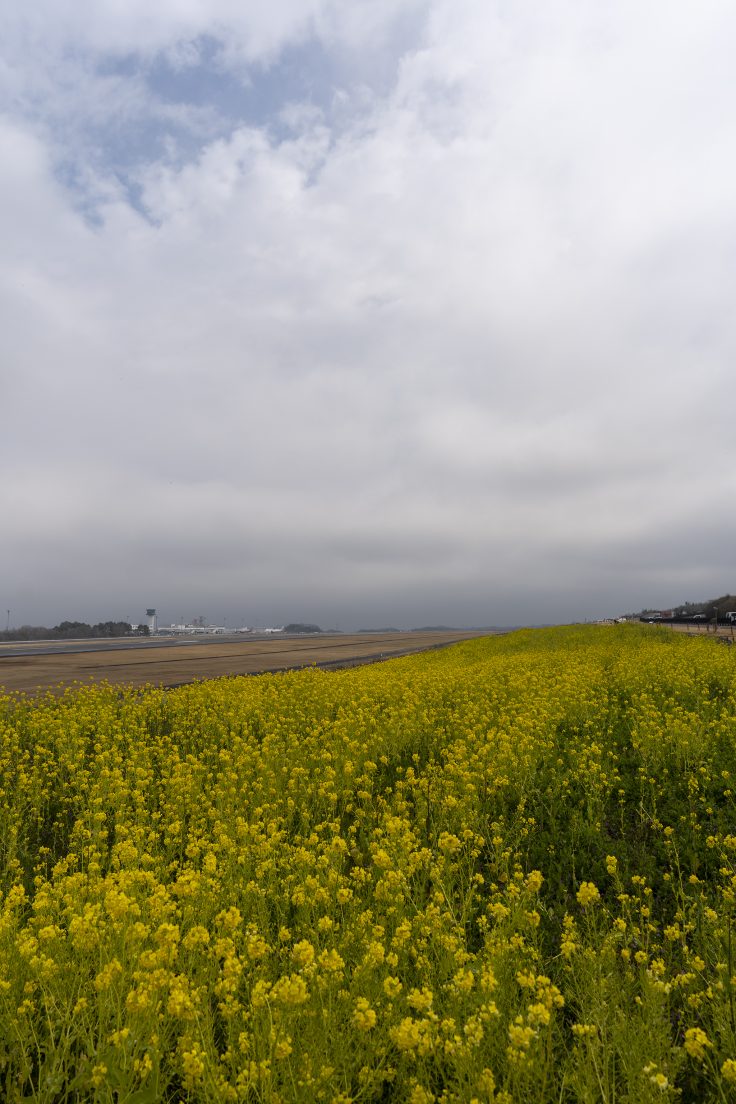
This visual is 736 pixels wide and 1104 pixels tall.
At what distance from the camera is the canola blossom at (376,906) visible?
2742 mm

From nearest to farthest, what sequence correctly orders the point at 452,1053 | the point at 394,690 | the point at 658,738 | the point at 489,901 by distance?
the point at 452,1053 < the point at 489,901 < the point at 658,738 < the point at 394,690

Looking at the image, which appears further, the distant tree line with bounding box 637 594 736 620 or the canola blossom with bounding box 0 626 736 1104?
the distant tree line with bounding box 637 594 736 620

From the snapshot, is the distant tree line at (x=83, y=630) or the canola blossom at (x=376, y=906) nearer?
the canola blossom at (x=376, y=906)

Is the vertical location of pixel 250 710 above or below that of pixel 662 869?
above

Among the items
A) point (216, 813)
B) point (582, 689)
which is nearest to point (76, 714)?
point (216, 813)

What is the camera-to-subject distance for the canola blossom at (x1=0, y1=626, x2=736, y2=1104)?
A: 2.74m

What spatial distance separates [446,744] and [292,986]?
6.36m

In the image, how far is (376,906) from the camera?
4289 millimetres

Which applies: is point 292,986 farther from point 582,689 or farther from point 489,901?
point 582,689

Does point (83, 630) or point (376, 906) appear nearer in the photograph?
point (376, 906)

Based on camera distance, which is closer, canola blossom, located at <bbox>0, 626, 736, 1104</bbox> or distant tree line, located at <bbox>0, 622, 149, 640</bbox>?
canola blossom, located at <bbox>0, 626, 736, 1104</bbox>

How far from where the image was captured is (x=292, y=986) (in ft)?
8.61

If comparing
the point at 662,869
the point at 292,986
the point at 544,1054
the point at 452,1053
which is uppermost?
the point at 292,986

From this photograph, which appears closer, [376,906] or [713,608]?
[376,906]
